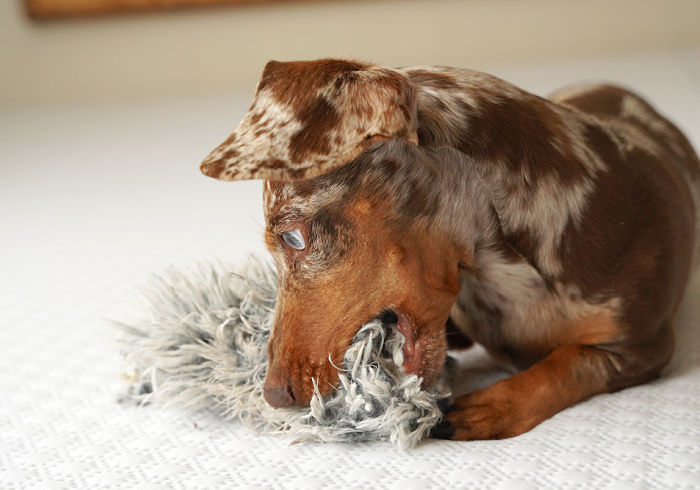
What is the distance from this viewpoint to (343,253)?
1.34 metres

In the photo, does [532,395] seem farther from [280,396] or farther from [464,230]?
[280,396]

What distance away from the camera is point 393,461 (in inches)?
53.1

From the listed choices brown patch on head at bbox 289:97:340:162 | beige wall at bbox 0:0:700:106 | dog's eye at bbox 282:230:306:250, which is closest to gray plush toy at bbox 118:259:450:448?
dog's eye at bbox 282:230:306:250

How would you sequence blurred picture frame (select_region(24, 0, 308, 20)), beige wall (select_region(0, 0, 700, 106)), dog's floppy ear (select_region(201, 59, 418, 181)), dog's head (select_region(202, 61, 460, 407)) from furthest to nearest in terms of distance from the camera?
beige wall (select_region(0, 0, 700, 106)) < blurred picture frame (select_region(24, 0, 308, 20)) < dog's head (select_region(202, 61, 460, 407)) < dog's floppy ear (select_region(201, 59, 418, 181))

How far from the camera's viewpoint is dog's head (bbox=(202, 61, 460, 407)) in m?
1.33

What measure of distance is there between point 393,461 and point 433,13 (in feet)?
19.2

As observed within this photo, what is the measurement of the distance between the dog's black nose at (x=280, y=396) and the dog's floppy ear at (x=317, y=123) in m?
0.41

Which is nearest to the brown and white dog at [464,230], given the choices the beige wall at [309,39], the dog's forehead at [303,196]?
the dog's forehead at [303,196]

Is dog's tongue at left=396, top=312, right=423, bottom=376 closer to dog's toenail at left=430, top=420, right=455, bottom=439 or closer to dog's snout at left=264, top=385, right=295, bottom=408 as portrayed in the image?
dog's toenail at left=430, top=420, right=455, bottom=439

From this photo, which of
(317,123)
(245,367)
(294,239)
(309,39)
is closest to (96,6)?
(309,39)

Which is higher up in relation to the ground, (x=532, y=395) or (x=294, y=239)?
(x=294, y=239)

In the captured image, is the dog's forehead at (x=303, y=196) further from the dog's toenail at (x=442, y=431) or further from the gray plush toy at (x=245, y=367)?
the dog's toenail at (x=442, y=431)

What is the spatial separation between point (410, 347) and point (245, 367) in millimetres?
331

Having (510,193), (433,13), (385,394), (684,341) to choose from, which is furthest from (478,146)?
(433,13)
